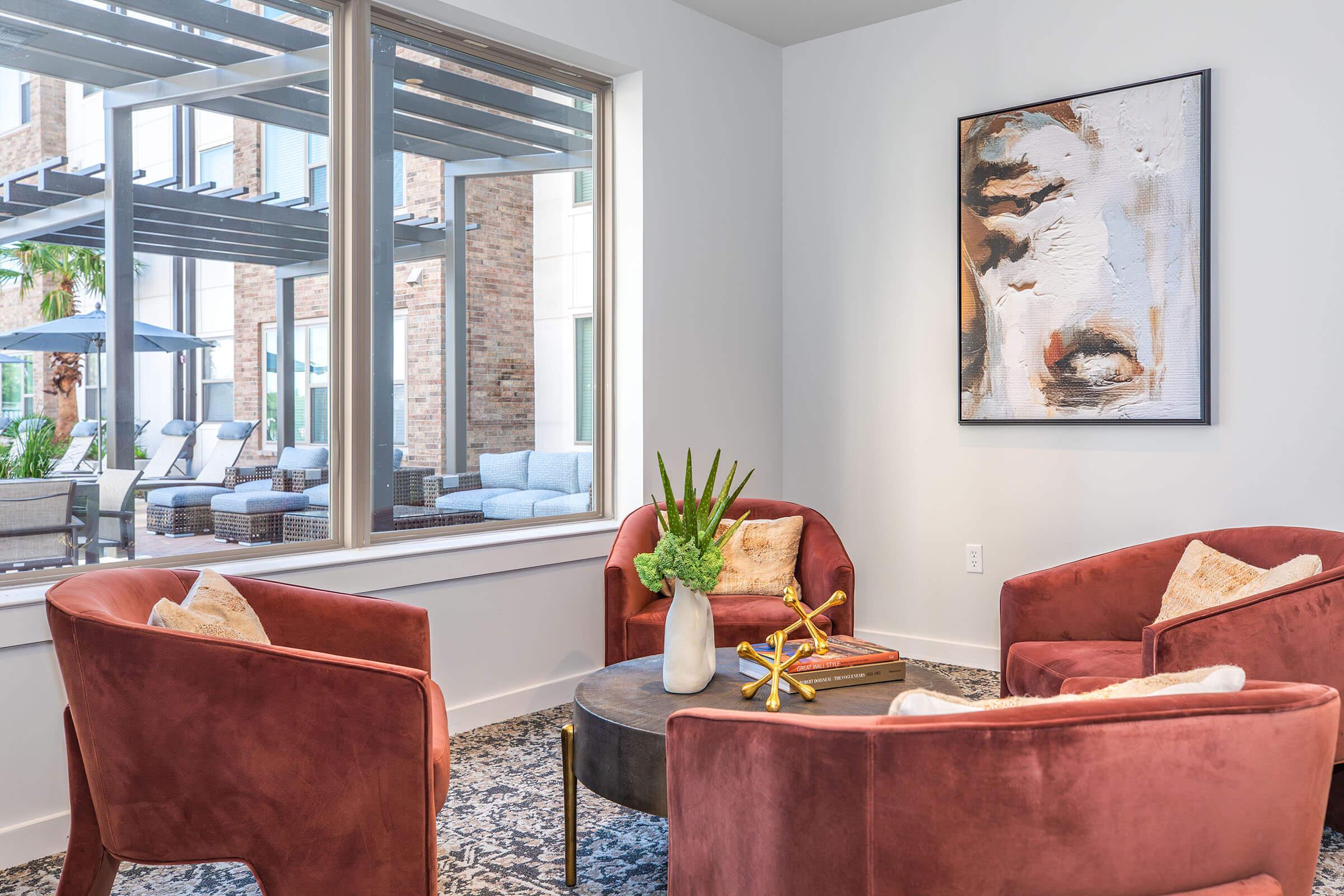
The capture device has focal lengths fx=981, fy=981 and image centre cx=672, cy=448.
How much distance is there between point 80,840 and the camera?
1928mm

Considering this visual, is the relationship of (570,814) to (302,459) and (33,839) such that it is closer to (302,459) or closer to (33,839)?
(33,839)

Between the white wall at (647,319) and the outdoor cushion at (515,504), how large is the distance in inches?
6.7

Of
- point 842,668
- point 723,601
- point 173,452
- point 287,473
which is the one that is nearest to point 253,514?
point 287,473

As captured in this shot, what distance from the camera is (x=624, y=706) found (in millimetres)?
2203

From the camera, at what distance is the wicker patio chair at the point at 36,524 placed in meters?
2.57

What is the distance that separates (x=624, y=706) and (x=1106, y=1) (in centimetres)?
336

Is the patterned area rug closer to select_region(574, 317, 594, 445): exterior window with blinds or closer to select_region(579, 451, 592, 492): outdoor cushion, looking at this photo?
select_region(579, 451, 592, 492): outdoor cushion

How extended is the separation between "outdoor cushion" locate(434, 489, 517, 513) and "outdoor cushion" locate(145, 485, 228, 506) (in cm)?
79

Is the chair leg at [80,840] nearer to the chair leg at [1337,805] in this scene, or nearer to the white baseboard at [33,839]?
the white baseboard at [33,839]

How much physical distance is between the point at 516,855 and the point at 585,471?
192cm

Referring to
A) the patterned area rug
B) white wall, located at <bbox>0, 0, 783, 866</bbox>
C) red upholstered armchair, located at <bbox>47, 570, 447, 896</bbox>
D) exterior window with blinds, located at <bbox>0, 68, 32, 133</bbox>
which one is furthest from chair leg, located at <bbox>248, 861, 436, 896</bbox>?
exterior window with blinds, located at <bbox>0, 68, 32, 133</bbox>

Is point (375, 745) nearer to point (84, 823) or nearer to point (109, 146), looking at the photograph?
point (84, 823)

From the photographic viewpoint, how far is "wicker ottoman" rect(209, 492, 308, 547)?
9.91 ft

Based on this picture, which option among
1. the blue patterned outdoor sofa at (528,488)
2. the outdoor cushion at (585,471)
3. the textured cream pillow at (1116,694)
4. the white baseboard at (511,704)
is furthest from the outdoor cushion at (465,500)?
the textured cream pillow at (1116,694)
